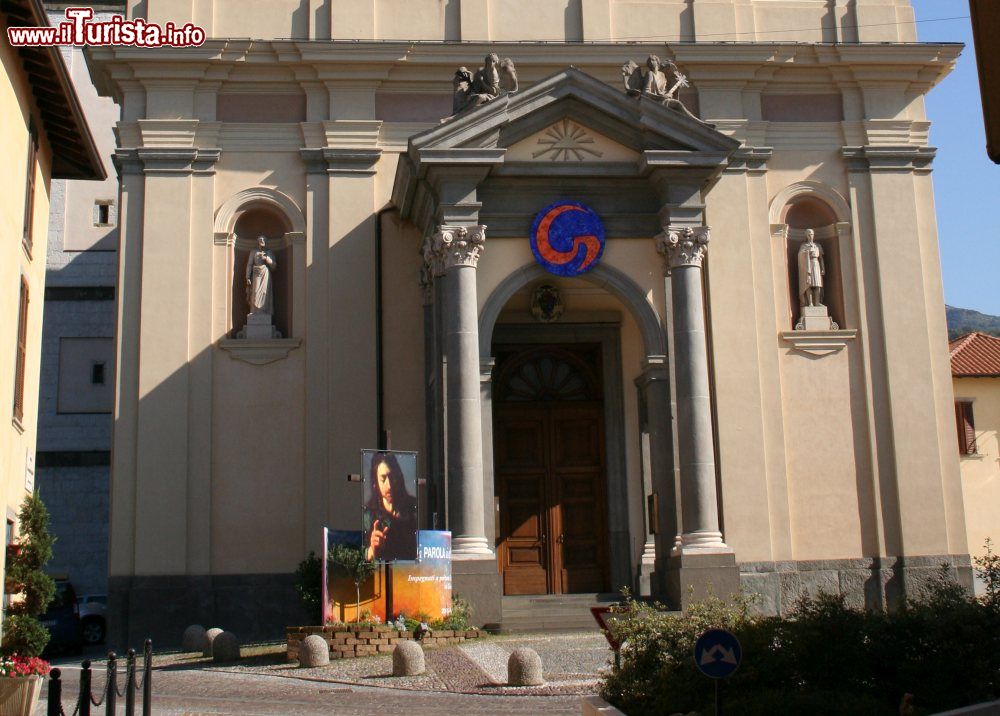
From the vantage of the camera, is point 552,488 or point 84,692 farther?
point 552,488

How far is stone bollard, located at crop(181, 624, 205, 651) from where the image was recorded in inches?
852

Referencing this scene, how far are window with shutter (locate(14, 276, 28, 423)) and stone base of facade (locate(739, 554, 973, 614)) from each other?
12776 millimetres

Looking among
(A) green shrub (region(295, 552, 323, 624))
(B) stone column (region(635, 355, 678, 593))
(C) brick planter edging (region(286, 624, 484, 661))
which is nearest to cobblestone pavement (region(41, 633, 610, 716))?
(C) brick planter edging (region(286, 624, 484, 661))

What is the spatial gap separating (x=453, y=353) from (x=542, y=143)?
406 centimetres

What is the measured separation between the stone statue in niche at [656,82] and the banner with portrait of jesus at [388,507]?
25.2ft

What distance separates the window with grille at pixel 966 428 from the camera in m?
38.0

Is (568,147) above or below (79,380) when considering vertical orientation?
above

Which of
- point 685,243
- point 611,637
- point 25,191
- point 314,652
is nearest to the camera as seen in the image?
point 611,637

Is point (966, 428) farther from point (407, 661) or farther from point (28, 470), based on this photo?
point (28, 470)

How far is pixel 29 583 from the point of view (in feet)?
59.6

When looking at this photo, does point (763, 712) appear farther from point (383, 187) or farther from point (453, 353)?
point (383, 187)

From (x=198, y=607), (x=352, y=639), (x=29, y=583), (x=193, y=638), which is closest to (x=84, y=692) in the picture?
(x=29, y=583)

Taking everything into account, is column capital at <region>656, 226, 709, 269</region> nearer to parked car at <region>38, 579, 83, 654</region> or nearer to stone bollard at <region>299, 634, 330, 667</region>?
A: stone bollard at <region>299, 634, 330, 667</region>

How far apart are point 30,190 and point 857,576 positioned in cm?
1589
